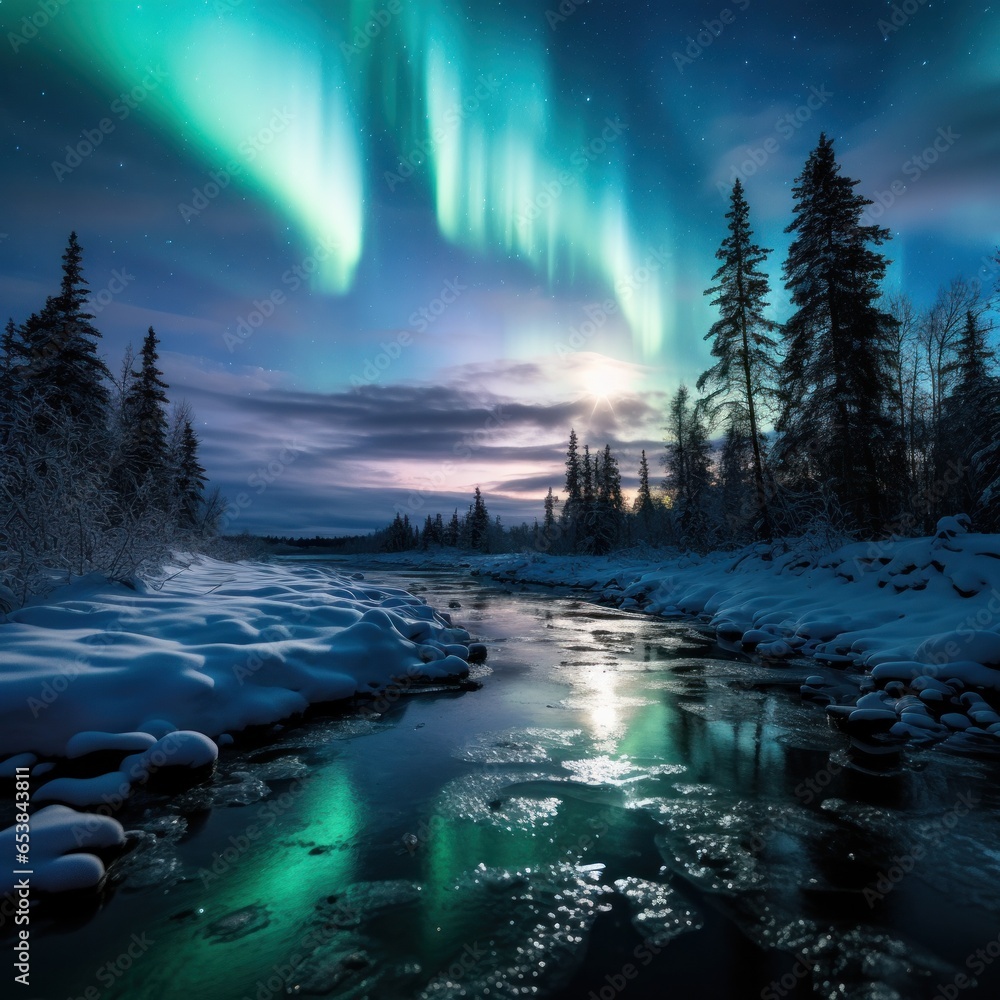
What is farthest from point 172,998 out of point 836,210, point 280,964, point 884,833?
point 836,210

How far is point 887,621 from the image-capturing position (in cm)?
1015

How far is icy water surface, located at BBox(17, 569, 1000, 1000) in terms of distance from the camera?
2.70m

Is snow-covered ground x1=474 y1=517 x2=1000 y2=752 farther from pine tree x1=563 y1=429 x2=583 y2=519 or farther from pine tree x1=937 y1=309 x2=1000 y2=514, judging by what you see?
pine tree x1=563 y1=429 x2=583 y2=519

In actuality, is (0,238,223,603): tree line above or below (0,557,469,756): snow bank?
above

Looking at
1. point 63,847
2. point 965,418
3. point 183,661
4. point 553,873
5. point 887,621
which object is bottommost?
point 553,873

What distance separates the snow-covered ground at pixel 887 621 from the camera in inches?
255

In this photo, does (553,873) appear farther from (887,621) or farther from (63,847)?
(887,621)

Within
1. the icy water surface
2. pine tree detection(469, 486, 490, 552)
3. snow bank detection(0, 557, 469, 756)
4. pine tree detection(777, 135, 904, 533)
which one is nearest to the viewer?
the icy water surface

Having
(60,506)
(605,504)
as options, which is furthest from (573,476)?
(60,506)

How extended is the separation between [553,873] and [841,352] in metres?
Answer: 17.4

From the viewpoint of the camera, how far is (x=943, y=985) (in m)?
2.62

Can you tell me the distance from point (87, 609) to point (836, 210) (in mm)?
21734

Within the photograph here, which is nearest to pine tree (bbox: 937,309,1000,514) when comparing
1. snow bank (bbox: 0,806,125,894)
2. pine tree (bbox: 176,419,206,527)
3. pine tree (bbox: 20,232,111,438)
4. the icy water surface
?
the icy water surface

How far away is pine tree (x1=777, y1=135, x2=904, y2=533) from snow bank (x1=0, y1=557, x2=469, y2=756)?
539 inches
